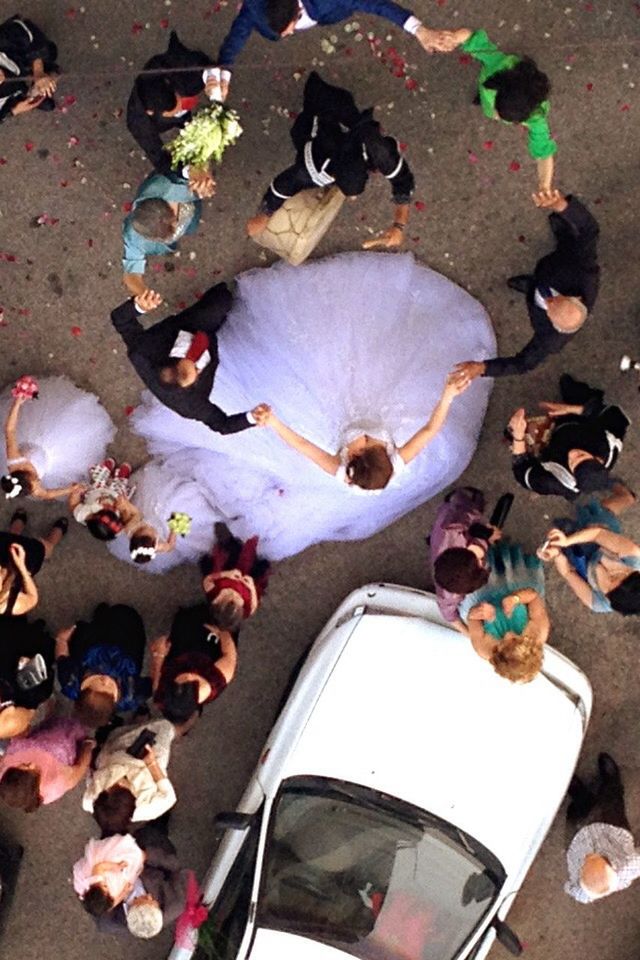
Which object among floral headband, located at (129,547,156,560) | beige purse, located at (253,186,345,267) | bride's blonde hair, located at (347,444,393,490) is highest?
beige purse, located at (253,186,345,267)

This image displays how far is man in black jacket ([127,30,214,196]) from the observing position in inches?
155

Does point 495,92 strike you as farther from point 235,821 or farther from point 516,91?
point 235,821

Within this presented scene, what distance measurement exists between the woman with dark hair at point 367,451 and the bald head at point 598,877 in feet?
6.93

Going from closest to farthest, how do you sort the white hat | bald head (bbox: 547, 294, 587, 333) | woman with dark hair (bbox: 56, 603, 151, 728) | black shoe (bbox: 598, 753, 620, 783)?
bald head (bbox: 547, 294, 587, 333) < woman with dark hair (bbox: 56, 603, 151, 728) < the white hat < black shoe (bbox: 598, 753, 620, 783)

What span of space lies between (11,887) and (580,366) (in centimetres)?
426

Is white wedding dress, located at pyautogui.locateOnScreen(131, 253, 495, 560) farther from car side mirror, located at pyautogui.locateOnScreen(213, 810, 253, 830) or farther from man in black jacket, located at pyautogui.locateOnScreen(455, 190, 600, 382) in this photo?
car side mirror, located at pyautogui.locateOnScreen(213, 810, 253, 830)

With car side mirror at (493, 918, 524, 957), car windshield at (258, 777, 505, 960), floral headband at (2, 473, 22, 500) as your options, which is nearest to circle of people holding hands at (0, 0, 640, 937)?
floral headband at (2, 473, 22, 500)

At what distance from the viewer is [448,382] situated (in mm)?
4098

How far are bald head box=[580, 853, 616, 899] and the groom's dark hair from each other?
403 cm

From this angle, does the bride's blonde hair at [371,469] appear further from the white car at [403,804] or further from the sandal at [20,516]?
the sandal at [20,516]

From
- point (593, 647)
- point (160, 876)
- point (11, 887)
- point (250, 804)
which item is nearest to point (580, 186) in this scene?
point (593, 647)

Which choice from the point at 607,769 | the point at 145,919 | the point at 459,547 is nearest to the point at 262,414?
the point at 459,547

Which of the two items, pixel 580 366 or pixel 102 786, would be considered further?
pixel 580 366

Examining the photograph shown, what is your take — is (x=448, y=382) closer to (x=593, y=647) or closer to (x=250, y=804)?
(x=593, y=647)
